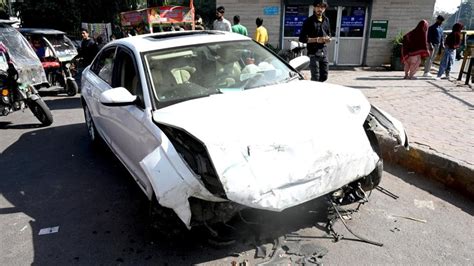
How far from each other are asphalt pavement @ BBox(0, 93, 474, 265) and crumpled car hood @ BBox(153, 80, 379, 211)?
0.59 metres

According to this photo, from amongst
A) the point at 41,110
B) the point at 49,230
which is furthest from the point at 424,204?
the point at 41,110

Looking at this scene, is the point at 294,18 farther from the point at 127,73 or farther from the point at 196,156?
A: the point at 196,156

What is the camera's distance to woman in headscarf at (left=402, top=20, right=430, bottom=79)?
9.93m

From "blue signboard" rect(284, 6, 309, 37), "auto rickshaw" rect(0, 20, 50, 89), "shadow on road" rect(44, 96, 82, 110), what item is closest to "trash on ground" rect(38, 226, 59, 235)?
"auto rickshaw" rect(0, 20, 50, 89)

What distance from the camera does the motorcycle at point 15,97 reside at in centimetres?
672

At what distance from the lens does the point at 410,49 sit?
33.3 ft

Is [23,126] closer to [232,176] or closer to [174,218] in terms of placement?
[174,218]

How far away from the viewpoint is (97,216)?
3514 millimetres

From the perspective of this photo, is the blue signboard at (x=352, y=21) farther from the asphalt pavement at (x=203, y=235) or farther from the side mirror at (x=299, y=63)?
the asphalt pavement at (x=203, y=235)

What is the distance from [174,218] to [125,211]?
3.37 ft

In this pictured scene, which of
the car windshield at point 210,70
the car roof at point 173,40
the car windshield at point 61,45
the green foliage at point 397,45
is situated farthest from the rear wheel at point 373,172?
the green foliage at point 397,45

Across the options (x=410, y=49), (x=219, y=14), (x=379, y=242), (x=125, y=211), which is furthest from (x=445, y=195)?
(x=410, y=49)

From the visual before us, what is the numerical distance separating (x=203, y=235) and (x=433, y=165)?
2.74 meters

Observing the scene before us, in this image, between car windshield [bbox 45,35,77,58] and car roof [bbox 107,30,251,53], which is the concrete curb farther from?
car windshield [bbox 45,35,77,58]
